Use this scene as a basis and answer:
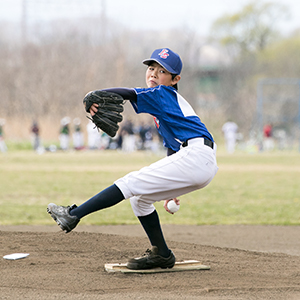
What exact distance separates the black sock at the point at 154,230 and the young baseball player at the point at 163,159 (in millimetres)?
122

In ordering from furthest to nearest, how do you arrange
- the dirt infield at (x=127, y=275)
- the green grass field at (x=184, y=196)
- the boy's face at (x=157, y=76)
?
the green grass field at (x=184, y=196) < the boy's face at (x=157, y=76) < the dirt infield at (x=127, y=275)

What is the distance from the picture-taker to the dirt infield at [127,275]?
3188mm

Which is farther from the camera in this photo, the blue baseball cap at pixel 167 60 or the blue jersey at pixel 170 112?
the blue baseball cap at pixel 167 60

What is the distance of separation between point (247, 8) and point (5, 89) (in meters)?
25.6

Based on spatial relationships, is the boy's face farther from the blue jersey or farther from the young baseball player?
the blue jersey

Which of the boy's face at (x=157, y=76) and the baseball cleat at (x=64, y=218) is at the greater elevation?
the boy's face at (x=157, y=76)

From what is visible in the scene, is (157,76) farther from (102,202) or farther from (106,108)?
(102,202)

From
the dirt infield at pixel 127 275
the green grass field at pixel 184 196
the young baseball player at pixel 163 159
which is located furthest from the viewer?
the green grass field at pixel 184 196

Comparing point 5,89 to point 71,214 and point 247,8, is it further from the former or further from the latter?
point 71,214

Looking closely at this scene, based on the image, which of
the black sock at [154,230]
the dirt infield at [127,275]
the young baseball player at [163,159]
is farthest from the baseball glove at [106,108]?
the dirt infield at [127,275]

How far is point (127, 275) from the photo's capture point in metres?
3.66

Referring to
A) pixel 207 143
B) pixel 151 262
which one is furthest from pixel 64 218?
pixel 207 143

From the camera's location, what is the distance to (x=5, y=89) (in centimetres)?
4191

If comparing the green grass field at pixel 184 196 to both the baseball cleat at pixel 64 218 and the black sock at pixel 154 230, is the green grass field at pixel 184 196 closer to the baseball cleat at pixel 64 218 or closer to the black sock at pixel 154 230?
the black sock at pixel 154 230
